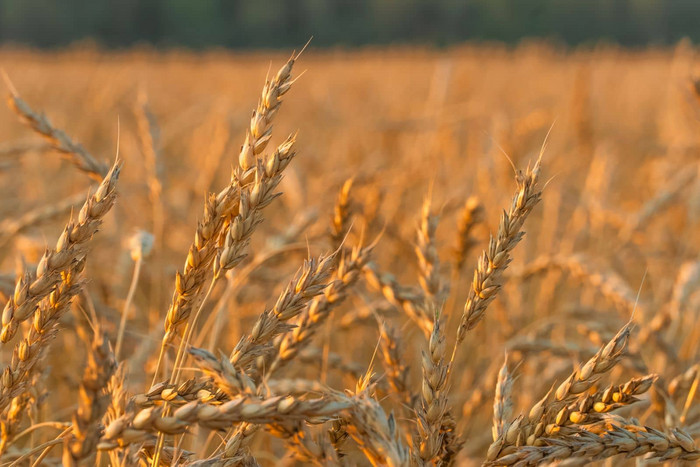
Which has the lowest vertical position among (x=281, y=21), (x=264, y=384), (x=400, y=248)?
(x=281, y=21)

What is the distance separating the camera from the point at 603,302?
8.47ft

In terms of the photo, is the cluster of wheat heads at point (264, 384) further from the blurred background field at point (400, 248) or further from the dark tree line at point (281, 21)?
the dark tree line at point (281, 21)

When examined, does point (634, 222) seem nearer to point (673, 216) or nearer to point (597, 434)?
point (673, 216)

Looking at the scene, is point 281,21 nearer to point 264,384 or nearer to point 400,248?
point 400,248

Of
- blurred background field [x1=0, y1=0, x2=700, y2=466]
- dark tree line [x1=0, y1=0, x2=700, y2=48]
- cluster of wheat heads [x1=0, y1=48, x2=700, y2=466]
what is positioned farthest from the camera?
dark tree line [x1=0, y1=0, x2=700, y2=48]

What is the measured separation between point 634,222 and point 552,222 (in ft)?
1.04

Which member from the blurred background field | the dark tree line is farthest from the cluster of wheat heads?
the dark tree line

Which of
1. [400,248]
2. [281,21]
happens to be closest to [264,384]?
[400,248]

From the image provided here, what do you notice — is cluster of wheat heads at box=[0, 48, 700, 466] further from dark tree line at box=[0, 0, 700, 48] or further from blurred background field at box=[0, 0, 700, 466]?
dark tree line at box=[0, 0, 700, 48]

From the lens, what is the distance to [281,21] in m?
40.9

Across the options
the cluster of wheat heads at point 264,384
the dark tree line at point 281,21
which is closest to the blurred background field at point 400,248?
the cluster of wheat heads at point 264,384

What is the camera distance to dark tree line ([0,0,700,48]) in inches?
1444

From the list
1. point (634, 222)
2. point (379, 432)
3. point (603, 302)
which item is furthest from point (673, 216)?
point (379, 432)

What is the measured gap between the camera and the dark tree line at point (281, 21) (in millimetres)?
36688
